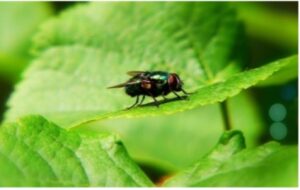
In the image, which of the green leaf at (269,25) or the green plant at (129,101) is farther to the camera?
the green leaf at (269,25)

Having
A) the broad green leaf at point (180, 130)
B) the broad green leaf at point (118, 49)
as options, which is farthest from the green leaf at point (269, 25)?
the broad green leaf at point (118, 49)

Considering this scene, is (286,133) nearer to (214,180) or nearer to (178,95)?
(178,95)

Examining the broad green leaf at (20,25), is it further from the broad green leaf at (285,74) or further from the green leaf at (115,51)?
the broad green leaf at (285,74)

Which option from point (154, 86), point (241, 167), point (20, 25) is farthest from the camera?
point (20, 25)

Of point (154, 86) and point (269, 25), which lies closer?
point (154, 86)

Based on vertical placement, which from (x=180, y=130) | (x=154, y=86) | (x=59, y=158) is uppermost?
(x=154, y=86)

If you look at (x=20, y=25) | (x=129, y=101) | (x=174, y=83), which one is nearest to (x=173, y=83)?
(x=174, y=83)

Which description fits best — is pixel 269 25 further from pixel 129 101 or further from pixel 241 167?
pixel 241 167
